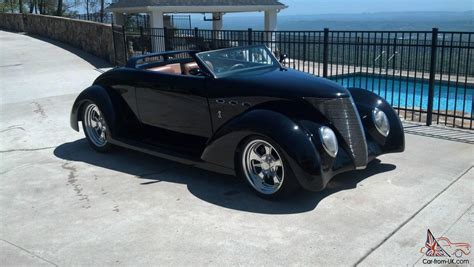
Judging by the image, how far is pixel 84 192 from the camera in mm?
5145

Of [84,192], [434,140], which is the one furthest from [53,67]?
[434,140]

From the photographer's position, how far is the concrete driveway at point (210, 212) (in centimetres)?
375

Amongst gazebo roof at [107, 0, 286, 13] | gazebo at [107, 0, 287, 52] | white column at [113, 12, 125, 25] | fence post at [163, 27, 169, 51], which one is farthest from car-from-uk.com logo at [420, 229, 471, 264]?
white column at [113, 12, 125, 25]

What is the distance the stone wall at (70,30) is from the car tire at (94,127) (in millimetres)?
10599

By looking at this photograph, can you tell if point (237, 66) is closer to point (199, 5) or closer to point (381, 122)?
point (381, 122)

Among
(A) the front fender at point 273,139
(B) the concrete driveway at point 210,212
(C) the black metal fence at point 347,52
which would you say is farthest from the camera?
(C) the black metal fence at point 347,52

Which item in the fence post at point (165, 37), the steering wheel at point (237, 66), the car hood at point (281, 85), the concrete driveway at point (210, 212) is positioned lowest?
the concrete driveway at point (210, 212)

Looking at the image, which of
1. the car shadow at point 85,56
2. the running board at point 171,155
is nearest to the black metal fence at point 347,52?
the car shadow at point 85,56

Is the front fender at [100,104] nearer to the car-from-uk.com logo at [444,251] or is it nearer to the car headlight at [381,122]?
the car headlight at [381,122]

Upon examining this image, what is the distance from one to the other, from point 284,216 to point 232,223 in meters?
0.49

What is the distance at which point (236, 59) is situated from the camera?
5734 millimetres

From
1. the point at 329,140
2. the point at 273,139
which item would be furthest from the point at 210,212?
the point at 329,140

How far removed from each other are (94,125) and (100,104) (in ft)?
1.67

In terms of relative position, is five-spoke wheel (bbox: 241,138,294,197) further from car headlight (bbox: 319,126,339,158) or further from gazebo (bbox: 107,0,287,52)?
gazebo (bbox: 107,0,287,52)
